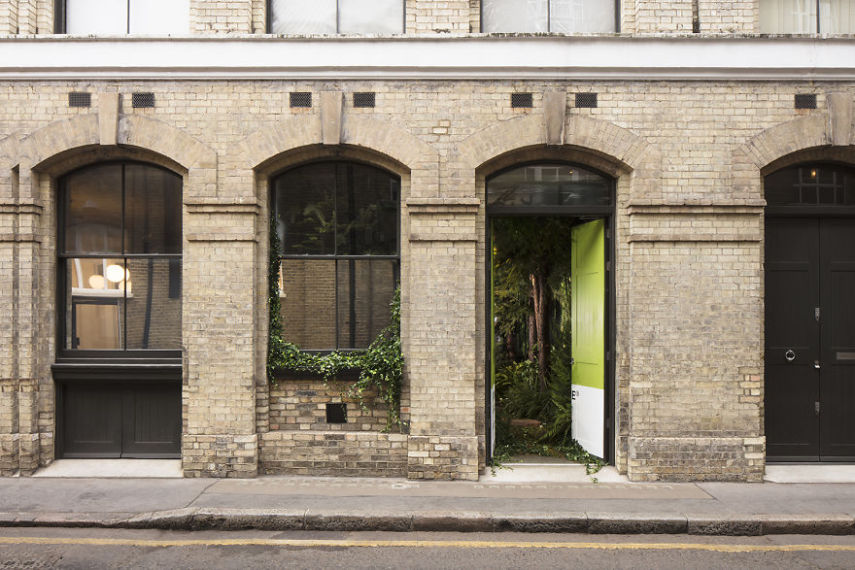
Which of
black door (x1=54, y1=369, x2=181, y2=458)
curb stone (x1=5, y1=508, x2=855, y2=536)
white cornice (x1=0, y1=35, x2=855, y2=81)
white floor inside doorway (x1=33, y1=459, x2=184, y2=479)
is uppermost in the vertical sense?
white cornice (x1=0, y1=35, x2=855, y2=81)

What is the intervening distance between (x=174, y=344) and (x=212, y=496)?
2.23m

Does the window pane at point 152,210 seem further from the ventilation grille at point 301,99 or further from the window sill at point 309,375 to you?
the window sill at point 309,375

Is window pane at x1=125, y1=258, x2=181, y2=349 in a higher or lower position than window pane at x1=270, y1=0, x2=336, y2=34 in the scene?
lower

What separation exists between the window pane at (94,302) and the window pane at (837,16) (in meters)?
9.91

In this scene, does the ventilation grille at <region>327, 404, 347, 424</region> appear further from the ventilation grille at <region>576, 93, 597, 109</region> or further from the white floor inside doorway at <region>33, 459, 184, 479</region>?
the ventilation grille at <region>576, 93, 597, 109</region>

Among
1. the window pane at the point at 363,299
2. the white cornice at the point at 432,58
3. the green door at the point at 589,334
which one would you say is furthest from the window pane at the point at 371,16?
the green door at the point at 589,334

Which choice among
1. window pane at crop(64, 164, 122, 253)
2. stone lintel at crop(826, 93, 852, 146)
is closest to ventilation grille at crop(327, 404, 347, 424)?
window pane at crop(64, 164, 122, 253)

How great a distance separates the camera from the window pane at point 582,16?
8.06 m

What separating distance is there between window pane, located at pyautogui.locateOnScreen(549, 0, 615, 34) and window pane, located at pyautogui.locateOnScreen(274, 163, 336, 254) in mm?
3559

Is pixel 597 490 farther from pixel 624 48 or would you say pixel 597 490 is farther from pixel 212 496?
pixel 624 48

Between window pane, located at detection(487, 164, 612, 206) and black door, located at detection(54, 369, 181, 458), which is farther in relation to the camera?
black door, located at detection(54, 369, 181, 458)

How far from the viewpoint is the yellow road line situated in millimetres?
5656

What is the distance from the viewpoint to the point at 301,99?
769 cm

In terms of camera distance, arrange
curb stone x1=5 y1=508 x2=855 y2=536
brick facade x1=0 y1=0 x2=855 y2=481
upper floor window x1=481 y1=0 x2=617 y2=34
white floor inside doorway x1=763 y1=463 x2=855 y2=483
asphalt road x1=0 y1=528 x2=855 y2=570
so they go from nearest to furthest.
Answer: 1. asphalt road x1=0 y1=528 x2=855 y2=570
2. curb stone x1=5 y1=508 x2=855 y2=536
3. white floor inside doorway x1=763 y1=463 x2=855 y2=483
4. brick facade x1=0 y1=0 x2=855 y2=481
5. upper floor window x1=481 y1=0 x2=617 y2=34
